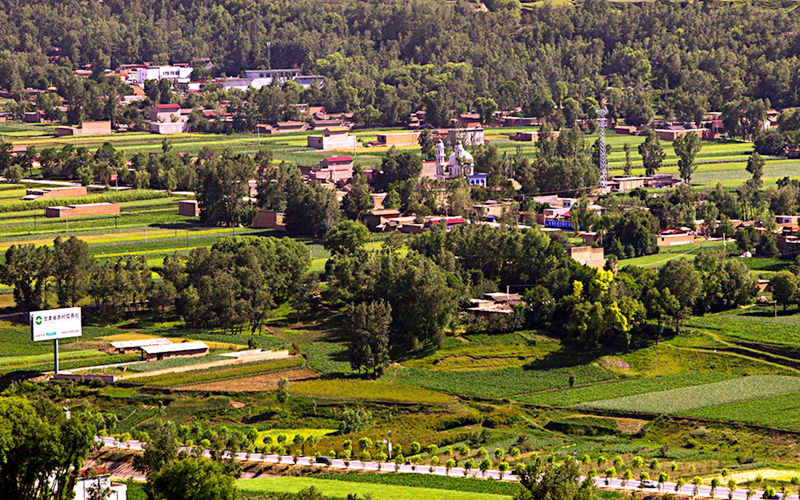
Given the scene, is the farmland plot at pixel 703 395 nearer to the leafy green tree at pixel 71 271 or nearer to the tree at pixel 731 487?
the tree at pixel 731 487

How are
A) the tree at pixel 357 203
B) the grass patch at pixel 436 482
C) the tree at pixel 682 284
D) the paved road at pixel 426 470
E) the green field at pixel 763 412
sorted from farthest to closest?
the tree at pixel 357 203, the tree at pixel 682 284, the green field at pixel 763 412, the grass patch at pixel 436 482, the paved road at pixel 426 470

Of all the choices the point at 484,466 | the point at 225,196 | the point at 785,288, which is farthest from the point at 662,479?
the point at 225,196

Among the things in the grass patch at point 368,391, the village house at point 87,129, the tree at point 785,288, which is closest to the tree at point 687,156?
the tree at point 785,288

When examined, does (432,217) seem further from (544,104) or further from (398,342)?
(544,104)

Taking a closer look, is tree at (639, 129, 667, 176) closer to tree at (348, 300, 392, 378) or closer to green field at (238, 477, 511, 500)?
tree at (348, 300, 392, 378)

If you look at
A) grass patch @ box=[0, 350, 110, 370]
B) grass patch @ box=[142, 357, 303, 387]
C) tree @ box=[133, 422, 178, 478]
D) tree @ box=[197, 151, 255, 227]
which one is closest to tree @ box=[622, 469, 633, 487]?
tree @ box=[133, 422, 178, 478]

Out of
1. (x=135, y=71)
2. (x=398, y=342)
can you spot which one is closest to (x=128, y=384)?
(x=398, y=342)
